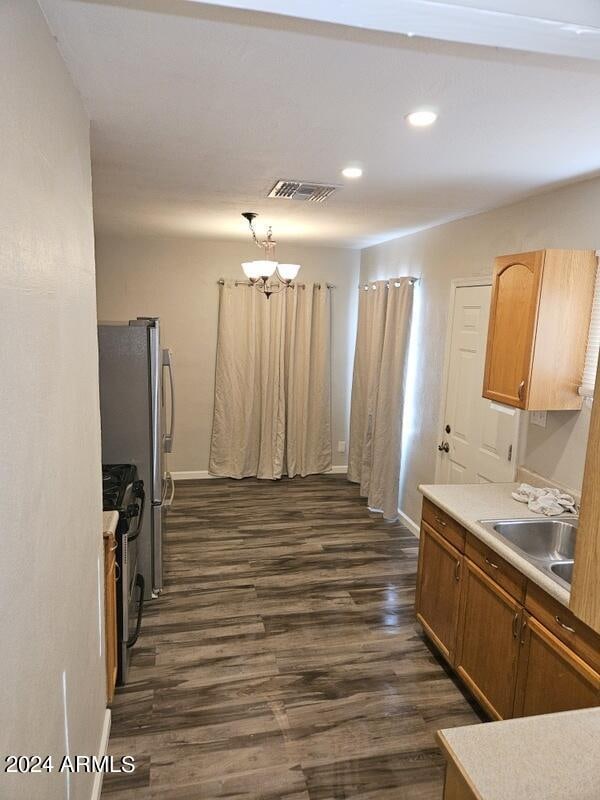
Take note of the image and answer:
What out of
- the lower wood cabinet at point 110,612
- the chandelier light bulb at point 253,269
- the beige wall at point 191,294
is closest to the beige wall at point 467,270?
the beige wall at point 191,294

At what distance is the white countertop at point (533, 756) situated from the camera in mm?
1101

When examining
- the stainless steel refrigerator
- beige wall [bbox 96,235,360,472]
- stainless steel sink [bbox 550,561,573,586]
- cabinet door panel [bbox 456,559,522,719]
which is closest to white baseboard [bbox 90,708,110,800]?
the stainless steel refrigerator

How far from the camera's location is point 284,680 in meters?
2.68

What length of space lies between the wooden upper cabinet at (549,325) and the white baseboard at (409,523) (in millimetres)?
2130

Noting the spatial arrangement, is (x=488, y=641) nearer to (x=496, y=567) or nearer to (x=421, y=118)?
(x=496, y=567)

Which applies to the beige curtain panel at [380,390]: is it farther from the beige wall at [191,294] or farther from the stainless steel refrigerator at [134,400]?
the stainless steel refrigerator at [134,400]

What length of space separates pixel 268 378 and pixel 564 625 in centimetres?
420

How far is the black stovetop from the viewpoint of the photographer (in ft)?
8.51

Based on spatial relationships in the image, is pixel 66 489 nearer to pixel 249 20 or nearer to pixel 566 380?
pixel 249 20

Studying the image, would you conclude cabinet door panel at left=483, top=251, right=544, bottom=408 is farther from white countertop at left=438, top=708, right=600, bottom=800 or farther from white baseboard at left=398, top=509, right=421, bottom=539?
white baseboard at left=398, top=509, right=421, bottom=539

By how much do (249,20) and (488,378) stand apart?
7.08ft

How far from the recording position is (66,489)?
1.45m

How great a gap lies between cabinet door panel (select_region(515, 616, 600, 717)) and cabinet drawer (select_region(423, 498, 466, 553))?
56 cm

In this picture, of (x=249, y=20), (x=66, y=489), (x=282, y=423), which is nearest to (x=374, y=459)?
(x=282, y=423)
